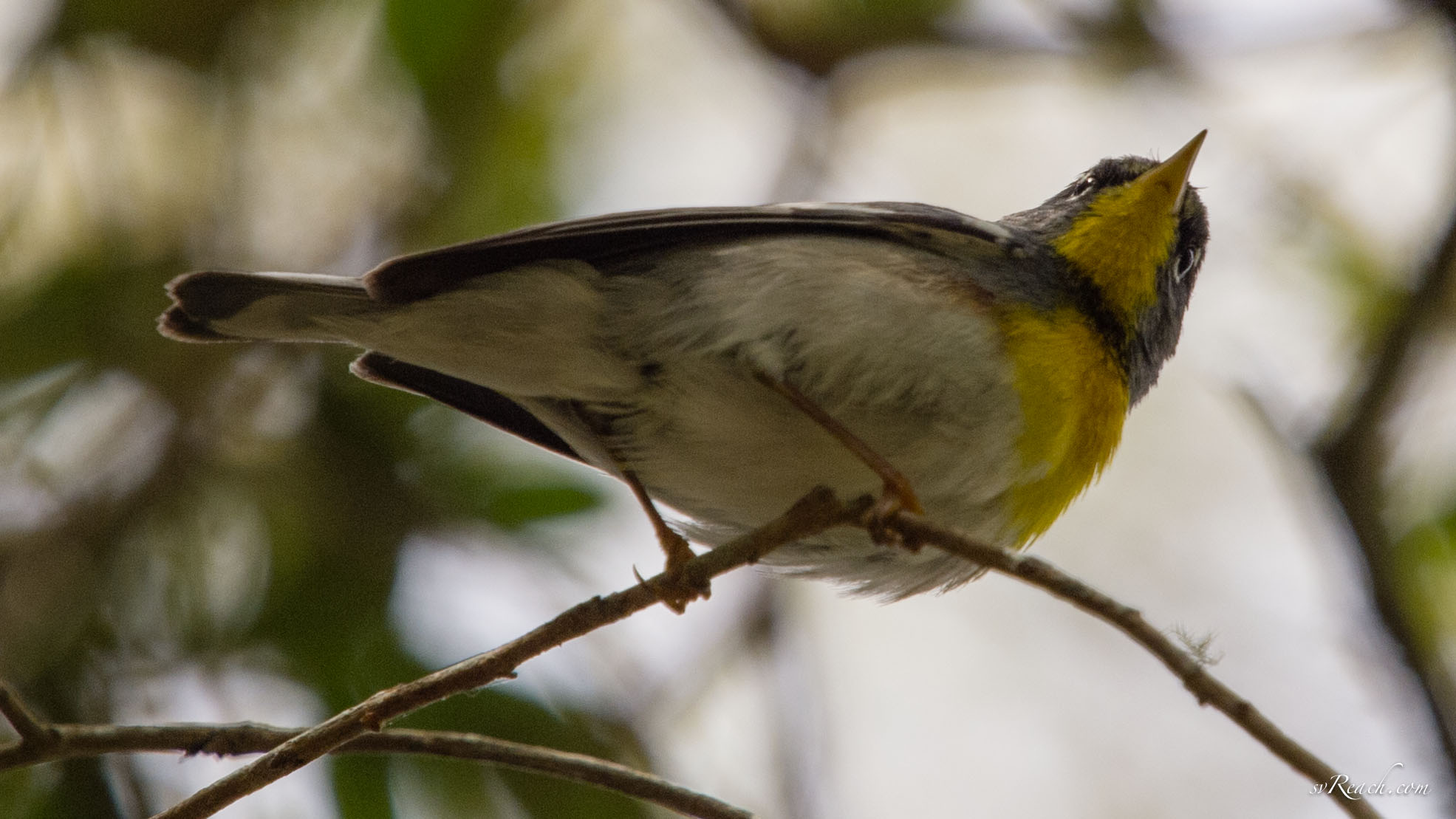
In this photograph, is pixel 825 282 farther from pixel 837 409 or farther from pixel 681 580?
pixel 681 580

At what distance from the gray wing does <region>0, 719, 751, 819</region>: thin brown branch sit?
117cm

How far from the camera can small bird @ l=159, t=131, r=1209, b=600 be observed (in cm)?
330

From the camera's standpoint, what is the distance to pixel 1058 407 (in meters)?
3.39

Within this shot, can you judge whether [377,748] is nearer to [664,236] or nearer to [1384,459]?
[664,236]

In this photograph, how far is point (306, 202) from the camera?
6.12 metres

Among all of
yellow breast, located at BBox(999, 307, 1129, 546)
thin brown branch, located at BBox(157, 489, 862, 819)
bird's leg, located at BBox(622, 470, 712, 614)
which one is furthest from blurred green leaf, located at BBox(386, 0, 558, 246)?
thin brown branch, located at BBox(157, 489, 862, 819)

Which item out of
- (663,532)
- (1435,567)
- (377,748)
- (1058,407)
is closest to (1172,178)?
(1058,407)

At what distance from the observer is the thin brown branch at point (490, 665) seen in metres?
2.36

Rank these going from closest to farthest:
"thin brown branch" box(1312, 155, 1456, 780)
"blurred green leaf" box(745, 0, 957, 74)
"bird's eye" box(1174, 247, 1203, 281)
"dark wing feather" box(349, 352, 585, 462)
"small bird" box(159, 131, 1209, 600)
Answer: "thin brown branch" box(1312, 155, 1456, 780)
"small bird" box(159, 131, 1209, 600)
"dark wing feather" box(349, 352, 585, 462)
"bird's eye" box(1174, 247, 1203, 281)
"blurred green leaf" box(745, 0, 957, 74)

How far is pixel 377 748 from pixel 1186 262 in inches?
109

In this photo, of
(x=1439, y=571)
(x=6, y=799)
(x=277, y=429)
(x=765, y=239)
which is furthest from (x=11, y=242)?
(x=1439, y=571)

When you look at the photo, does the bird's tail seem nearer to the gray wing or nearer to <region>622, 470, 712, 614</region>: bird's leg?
the gray wing

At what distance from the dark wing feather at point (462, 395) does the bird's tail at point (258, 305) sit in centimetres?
27

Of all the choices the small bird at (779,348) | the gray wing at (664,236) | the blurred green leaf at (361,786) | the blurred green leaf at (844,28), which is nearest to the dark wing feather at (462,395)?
the small bird at (779,348)
